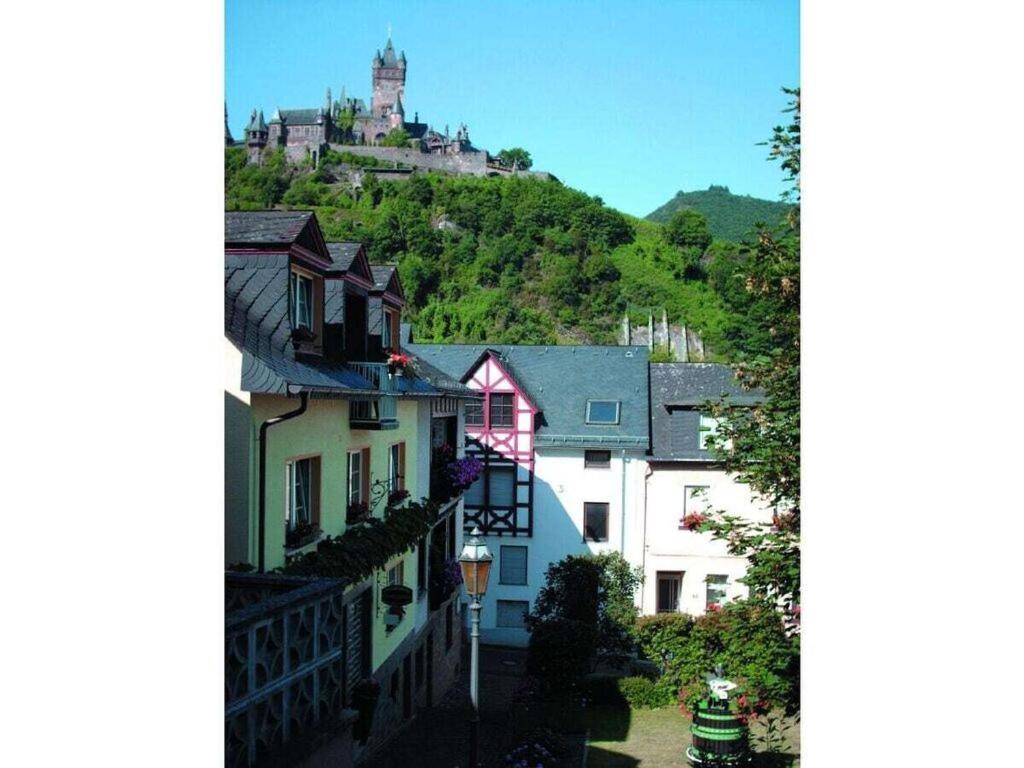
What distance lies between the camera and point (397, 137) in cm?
2930

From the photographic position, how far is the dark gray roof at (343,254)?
201 inches

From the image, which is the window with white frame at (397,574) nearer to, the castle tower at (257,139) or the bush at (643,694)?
the bush at (643,694)

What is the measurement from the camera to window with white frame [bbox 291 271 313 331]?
4492 millimetres

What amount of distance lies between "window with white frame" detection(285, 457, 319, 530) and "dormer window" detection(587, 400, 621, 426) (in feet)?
21.2

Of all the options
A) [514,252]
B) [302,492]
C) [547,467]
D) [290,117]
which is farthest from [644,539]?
[302,492]

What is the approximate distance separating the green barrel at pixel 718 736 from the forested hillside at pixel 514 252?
188 cm

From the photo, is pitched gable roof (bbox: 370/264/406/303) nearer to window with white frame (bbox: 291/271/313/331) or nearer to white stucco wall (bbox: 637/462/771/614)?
window with white frame (bbox: 291/271/313/331)

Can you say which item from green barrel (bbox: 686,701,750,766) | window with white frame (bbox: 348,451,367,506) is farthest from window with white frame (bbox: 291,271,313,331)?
green barrel (bbox: 686,701,750,766)

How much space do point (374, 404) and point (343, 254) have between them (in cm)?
86

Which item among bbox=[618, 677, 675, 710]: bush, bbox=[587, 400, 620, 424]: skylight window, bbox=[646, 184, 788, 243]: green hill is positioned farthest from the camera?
bbox=[587, 400, 620, 424]: skylight window

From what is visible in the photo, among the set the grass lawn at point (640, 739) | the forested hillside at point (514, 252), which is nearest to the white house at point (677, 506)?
the forested hillside at point (514, 252)

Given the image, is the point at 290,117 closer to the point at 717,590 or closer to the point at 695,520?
the point at 717,590
